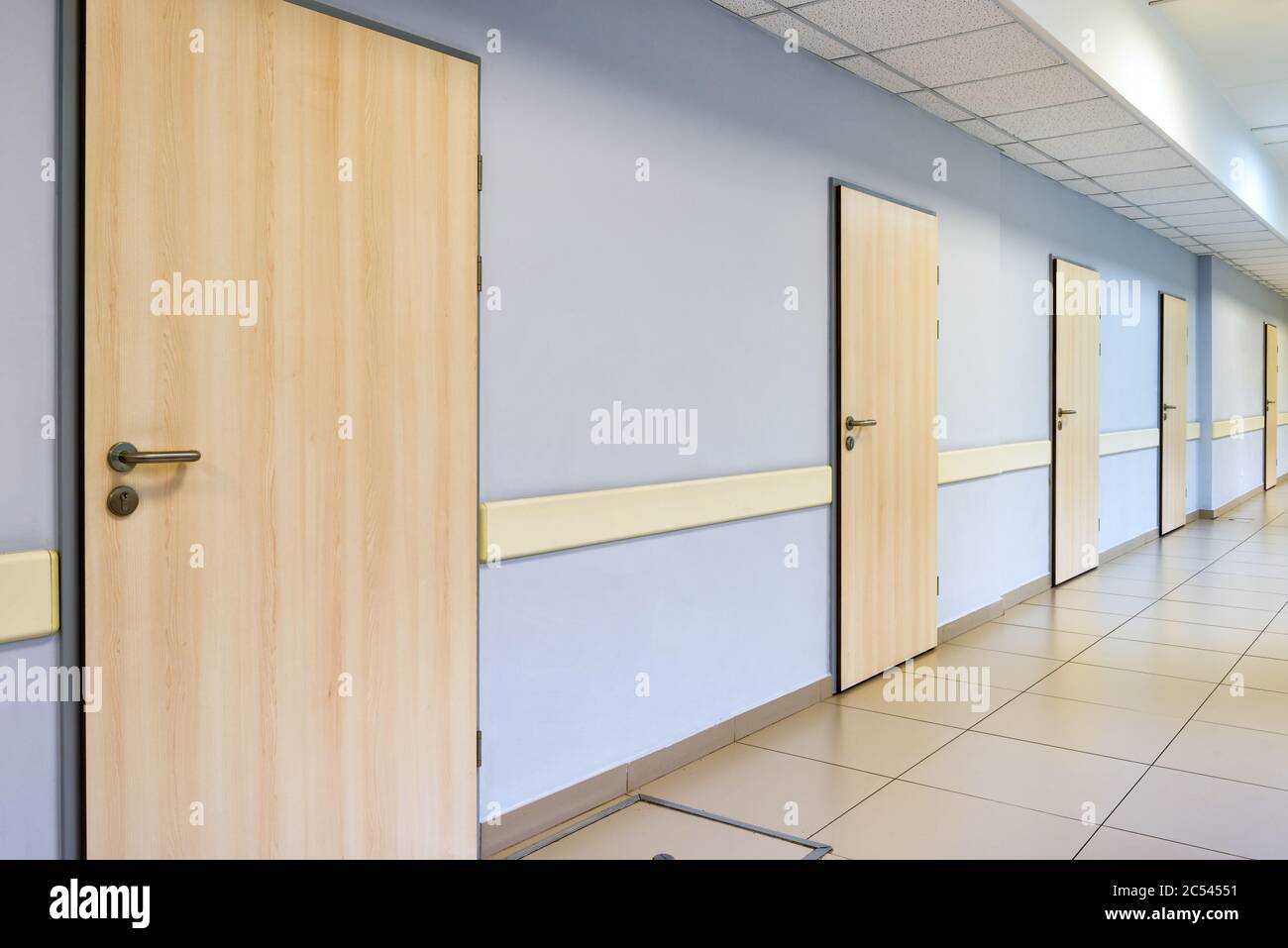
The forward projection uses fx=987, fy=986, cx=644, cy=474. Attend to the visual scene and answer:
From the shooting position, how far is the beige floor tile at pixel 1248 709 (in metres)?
3.60

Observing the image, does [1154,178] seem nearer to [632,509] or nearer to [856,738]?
[856,738]

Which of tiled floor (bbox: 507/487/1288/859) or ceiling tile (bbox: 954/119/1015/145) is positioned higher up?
ceiling tile (bbox: 954/119/1015/145)

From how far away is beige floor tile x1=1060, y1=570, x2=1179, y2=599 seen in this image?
611 cm

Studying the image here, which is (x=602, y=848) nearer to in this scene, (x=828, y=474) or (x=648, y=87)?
(x=828, y=474)

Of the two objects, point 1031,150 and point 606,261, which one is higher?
point 1031,150

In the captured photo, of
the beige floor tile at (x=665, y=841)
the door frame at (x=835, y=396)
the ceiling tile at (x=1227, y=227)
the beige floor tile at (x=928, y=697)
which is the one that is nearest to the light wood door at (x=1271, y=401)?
the ceiling tile at (x=1227, y=227)

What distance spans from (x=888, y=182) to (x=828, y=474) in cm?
141

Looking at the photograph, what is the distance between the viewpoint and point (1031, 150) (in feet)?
17.8

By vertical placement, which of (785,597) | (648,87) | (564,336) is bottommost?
(785,597)

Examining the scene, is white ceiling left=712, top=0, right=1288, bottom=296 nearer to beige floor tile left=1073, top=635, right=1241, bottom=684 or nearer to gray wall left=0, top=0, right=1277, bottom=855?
gray wall left=0, top=0, right=1277, bottom=855

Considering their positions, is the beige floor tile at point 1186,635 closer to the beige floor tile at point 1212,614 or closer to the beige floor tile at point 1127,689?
the beige floor tile at point 1212,614

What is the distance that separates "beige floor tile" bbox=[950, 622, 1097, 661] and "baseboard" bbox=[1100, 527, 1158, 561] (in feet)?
8.06

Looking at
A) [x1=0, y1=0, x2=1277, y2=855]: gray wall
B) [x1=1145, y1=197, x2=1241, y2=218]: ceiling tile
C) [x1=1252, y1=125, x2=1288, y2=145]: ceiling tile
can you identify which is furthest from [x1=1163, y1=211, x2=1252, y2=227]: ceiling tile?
[x1=0, y1=0, x2=1277, y2=855]: gray wall
